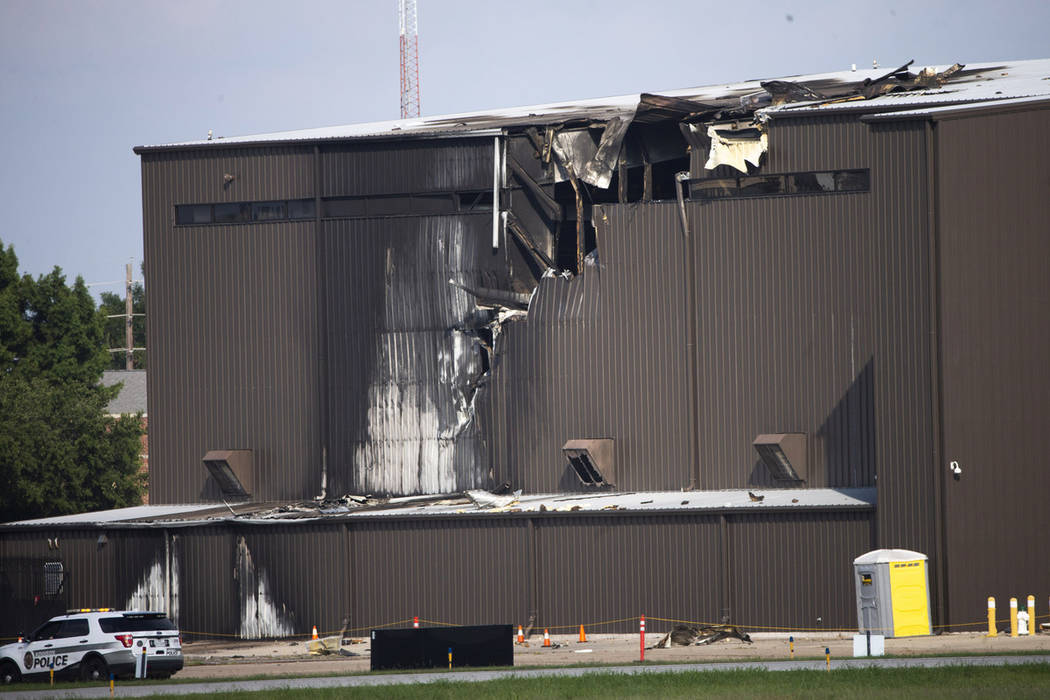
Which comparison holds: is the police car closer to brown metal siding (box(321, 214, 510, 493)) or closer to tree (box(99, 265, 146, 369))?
brown metal siding (box(321, 214, 510, 493))

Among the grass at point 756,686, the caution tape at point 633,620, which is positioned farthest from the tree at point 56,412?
the grass at point 756,686

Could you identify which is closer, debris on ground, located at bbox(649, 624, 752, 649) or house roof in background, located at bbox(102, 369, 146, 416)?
debris on ground, located at bbox(649, 624, 752, 649)

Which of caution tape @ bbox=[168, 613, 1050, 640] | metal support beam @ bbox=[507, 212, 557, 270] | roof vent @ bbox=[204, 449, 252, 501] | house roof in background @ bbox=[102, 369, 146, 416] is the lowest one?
caution tape @ bbox=[168, 613, 1050, 640]

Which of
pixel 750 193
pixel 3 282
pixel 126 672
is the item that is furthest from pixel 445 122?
pixel 3 282

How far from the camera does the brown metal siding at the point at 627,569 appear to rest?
125 ft

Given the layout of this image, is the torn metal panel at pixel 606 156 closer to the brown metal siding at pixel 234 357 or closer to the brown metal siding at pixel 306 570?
the brown metal siding at pixel 234 357

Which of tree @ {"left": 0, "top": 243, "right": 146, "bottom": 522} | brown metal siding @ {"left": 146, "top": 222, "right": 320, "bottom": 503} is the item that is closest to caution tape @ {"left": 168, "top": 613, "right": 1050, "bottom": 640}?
brown metal siding @ {"left": 146, "top": 222, "right": 320, "bottom": 503}

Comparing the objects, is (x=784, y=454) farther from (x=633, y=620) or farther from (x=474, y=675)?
(x=474, y=675)

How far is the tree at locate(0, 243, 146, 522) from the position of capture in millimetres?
65188

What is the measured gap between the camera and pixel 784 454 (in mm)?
41312

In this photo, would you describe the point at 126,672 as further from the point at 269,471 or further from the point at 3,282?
the point at 3,282

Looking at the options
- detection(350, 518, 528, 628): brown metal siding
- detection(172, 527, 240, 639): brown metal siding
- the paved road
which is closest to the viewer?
Answer: the paved road

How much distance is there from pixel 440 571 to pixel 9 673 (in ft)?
40.3

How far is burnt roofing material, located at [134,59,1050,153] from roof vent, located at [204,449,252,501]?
1041 cm
